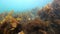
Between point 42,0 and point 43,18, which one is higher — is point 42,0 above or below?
above

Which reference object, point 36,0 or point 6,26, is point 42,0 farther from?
point 6,26

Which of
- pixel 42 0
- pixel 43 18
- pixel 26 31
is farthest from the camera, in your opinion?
pixel 42 0

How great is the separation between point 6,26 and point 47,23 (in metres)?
1.00

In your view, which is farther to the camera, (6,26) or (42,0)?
(42,0)

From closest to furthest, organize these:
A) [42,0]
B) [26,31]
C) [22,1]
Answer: [26,31] → [42,0] → [22,1]

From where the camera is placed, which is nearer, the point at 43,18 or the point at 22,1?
the point at 43,18

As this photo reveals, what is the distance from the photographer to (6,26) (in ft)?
10.4

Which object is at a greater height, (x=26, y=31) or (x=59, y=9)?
(x=59, y=9)

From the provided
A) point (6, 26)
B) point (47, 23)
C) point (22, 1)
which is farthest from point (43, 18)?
point (22, 1)

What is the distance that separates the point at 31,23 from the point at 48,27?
1.35 feet

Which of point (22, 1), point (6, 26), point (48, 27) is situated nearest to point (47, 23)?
point (48, 27)

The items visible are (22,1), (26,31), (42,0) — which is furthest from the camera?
(22,1)

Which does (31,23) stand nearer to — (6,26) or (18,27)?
(18,27)

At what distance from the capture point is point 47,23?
10.2 ft
